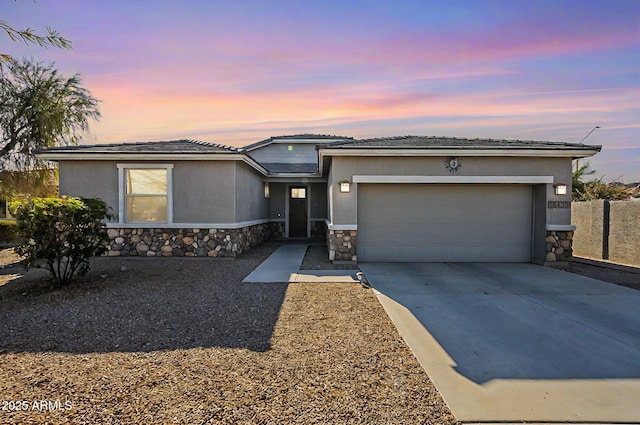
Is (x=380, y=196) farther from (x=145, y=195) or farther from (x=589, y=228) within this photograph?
(x=589, y=228)

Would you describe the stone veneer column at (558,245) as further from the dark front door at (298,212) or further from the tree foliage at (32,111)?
the tree foliage at (32,111)

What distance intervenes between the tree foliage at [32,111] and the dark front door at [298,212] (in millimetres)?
11514

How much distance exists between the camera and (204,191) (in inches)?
407

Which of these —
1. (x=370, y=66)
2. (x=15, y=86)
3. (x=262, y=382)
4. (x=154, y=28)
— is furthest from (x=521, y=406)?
(x=15, y=86)

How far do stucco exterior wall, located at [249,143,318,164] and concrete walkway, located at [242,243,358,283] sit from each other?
31.9 ft

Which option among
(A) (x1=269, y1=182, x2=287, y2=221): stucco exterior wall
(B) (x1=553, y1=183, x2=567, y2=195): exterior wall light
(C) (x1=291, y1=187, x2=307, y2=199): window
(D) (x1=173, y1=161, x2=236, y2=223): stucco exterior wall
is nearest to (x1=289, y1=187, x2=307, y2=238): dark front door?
(C) (x1=291, y1=187, x2=307, y2=199): window

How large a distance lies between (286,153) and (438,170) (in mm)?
11430

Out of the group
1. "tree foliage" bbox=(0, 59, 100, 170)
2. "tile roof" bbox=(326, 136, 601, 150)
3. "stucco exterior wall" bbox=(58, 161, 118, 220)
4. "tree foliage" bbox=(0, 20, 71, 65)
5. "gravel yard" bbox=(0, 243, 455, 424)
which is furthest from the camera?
"tree foliage" bbox=(0, 59, 100, 170)

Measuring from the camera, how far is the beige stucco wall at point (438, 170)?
9.18 m

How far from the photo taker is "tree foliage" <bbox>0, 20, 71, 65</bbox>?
3.99 metres

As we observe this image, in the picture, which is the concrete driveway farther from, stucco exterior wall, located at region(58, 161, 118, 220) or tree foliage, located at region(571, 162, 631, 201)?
tree foliage, located at region(571, 162, 631, 201)

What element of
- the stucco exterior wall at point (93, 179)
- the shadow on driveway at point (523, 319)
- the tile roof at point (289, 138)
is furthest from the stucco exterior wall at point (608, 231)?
the stucco exterior wall at point (93, 179)

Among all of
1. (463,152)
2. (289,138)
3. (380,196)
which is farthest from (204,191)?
(289,138)

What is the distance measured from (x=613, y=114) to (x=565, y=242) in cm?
586
